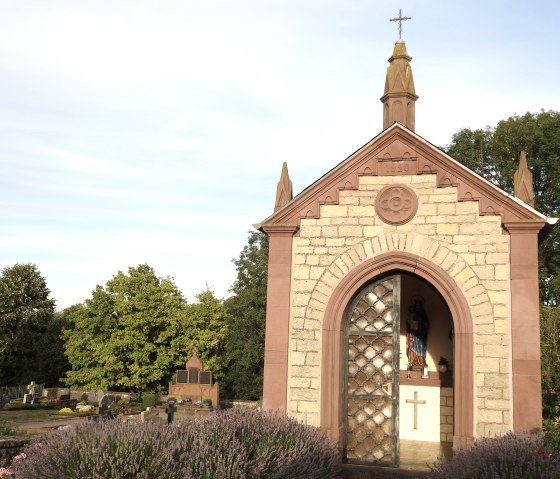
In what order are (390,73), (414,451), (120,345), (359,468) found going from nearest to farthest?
(359,468) → (414,451) → (390,73) → (120,345)

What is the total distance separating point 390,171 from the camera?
11.7m

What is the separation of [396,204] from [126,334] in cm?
3089

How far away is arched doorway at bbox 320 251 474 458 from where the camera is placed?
1061 cm

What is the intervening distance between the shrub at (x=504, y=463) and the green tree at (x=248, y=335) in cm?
3001

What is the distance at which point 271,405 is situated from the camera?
1122 centimetres

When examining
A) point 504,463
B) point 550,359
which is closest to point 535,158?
point 550,359

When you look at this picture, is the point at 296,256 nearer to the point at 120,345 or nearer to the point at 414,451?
the point at 414,451

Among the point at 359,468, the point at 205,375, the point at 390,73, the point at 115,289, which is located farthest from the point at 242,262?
the point at 359,468

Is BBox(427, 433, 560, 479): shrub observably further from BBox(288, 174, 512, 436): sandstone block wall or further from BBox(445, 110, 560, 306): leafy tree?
BBox(445, 110, 560, 306): leafy tree

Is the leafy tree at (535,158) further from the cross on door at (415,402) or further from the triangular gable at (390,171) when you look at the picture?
the triangular gable at (390,171)

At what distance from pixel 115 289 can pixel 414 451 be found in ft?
101

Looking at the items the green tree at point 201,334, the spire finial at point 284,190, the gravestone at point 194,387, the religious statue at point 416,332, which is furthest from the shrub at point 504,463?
the green tree at point 201,334

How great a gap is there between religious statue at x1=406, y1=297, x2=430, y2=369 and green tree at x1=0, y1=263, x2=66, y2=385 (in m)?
32.5

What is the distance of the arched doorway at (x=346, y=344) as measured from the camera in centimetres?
1061
